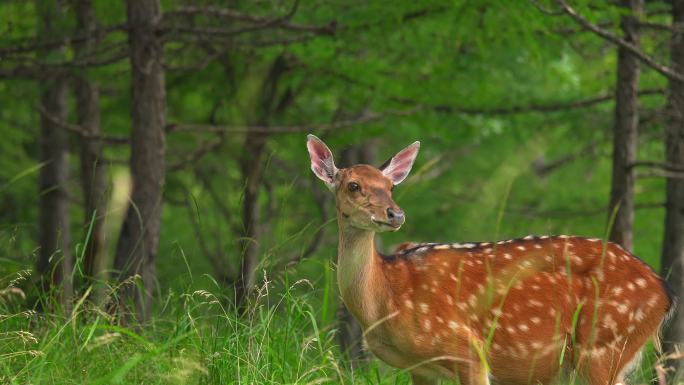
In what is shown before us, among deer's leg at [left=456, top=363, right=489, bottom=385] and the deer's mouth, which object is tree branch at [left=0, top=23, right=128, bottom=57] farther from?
deer's leg at [left=456, top=363, right=489, bottom=385]

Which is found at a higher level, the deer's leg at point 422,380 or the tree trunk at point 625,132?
the tree trunk at point 625,132

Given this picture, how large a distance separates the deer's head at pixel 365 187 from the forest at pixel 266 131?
26 centimetres

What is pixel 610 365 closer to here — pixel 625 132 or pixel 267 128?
pixel 625 132

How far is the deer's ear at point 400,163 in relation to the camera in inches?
244

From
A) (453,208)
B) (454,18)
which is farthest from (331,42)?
(453,208)

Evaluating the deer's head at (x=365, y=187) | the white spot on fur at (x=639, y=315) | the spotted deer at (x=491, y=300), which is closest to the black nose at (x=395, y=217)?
the deer's head at (x=365, y=187)

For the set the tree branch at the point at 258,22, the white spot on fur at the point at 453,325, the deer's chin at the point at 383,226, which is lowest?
the white spot on fur at the point at 453,325

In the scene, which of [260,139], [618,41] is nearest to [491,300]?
[618,41]

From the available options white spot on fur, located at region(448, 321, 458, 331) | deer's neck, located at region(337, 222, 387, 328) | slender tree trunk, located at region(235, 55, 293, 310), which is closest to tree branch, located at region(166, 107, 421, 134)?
slender tree trunk, located at region(235, 55, 293, 310)

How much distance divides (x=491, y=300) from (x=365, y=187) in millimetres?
996

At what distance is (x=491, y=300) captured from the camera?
19.7 feet

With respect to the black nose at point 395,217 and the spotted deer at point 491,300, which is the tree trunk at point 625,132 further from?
the black nose at point 395,217

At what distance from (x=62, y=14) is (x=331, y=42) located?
2.52 metres

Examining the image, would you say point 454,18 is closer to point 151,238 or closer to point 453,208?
point 151,238
